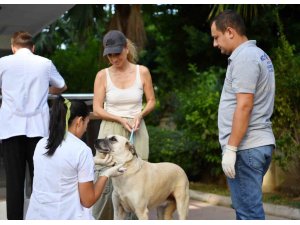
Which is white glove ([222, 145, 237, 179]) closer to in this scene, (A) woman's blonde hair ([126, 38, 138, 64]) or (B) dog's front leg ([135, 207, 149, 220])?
(B) dog's front leg ([135, 207, 149, 220])

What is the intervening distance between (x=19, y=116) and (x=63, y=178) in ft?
4.33

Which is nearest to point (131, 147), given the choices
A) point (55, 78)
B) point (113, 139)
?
point (113, 139)

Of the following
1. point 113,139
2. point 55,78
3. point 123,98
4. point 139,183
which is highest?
point 55,78

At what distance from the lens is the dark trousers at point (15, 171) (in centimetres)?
540

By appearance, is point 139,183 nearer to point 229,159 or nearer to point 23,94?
point 23,94

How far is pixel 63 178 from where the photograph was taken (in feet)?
13.9

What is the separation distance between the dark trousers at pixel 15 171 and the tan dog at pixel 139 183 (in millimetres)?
630

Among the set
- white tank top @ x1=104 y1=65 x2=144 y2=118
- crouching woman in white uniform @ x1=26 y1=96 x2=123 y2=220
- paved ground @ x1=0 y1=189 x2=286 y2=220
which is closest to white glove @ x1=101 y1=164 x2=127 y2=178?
crouching woman in white uniform @ x1=26 y1=96 x2=123 y2=220

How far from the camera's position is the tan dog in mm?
5242

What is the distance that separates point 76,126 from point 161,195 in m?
1.42

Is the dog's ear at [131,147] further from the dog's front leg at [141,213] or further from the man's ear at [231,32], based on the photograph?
the man's ear at [231,32]

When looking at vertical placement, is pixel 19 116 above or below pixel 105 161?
above

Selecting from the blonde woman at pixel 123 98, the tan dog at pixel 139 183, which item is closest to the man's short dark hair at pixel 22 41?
the blonde woman at pixel 123 98

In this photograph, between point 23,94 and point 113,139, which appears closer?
point 113,139
